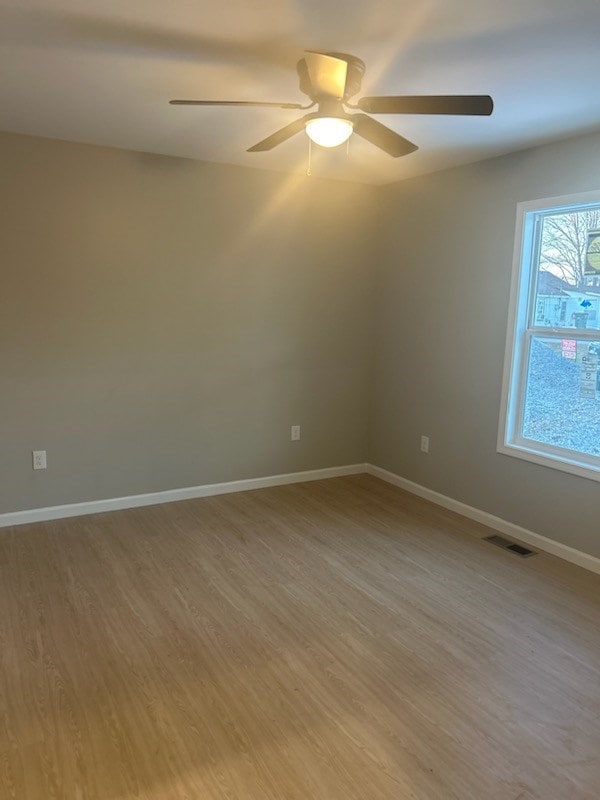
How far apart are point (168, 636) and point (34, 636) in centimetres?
59

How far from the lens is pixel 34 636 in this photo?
8.44 feet

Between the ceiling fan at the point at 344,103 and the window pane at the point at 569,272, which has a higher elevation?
the ceiling fan at the point at 344,103

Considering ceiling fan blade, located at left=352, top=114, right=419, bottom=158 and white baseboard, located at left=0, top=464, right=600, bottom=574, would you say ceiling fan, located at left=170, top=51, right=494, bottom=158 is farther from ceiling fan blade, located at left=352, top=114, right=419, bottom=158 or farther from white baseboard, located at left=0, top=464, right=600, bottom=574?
white baseboard, located at left=0, top=464, right=600, bottom=574

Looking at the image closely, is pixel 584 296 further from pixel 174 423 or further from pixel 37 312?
pixel 37 312

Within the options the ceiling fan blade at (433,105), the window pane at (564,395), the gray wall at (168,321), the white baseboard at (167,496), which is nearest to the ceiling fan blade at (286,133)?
the ceiling fan blade at (433,105)

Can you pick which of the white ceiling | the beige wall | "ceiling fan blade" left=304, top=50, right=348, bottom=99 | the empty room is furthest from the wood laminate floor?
the white ceiling

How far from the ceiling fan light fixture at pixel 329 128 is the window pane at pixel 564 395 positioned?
199 centimetres

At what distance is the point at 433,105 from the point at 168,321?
249cm

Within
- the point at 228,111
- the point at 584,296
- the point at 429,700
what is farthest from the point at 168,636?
the point at 584,296

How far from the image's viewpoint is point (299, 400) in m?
4.70

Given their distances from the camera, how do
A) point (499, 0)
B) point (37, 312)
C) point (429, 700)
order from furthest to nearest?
point (37, 312) < point (429, 700) < point (499, 0)

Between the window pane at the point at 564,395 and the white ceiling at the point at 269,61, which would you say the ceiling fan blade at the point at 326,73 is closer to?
the white ceiling at the point at 269,61

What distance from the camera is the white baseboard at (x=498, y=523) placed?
3.39m

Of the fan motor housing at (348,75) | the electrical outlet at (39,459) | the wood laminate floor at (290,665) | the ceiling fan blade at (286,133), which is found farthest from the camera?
the electrical outlet at (39,459)
